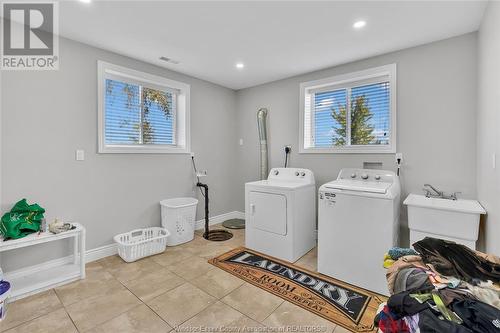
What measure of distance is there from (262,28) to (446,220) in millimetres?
2431

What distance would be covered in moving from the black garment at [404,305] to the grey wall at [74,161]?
10.1 feet

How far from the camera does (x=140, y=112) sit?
332 centimetres

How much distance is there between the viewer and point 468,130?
242 cm

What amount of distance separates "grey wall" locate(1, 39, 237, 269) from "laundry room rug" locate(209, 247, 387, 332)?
136 cm

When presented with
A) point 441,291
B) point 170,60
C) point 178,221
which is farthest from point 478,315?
point 170,60

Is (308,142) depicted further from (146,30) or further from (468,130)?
(146,30)

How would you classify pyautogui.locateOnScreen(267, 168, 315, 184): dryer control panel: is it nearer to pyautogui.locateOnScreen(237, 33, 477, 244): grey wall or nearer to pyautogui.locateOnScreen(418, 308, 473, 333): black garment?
pyautogui.locateOnScreen(237, 33, 477, 244): grey wall

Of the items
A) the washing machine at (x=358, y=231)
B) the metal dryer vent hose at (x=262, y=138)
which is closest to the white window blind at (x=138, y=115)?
the metal dryer vent hose at (x=262, y=138)

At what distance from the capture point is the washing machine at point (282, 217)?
2773mm

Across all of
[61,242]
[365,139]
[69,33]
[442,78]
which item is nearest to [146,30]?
[69,33]

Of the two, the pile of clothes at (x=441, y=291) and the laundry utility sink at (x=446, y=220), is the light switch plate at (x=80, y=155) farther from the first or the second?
the laundry utility sink at (x=446, y=220)

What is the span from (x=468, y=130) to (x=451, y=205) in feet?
3.07

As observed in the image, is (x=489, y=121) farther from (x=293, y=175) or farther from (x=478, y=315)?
(x=293, y=175)

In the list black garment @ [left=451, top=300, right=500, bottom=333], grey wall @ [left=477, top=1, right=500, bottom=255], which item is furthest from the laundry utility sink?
black garment @ [left=451, top=300, right=500, bottom=333]
